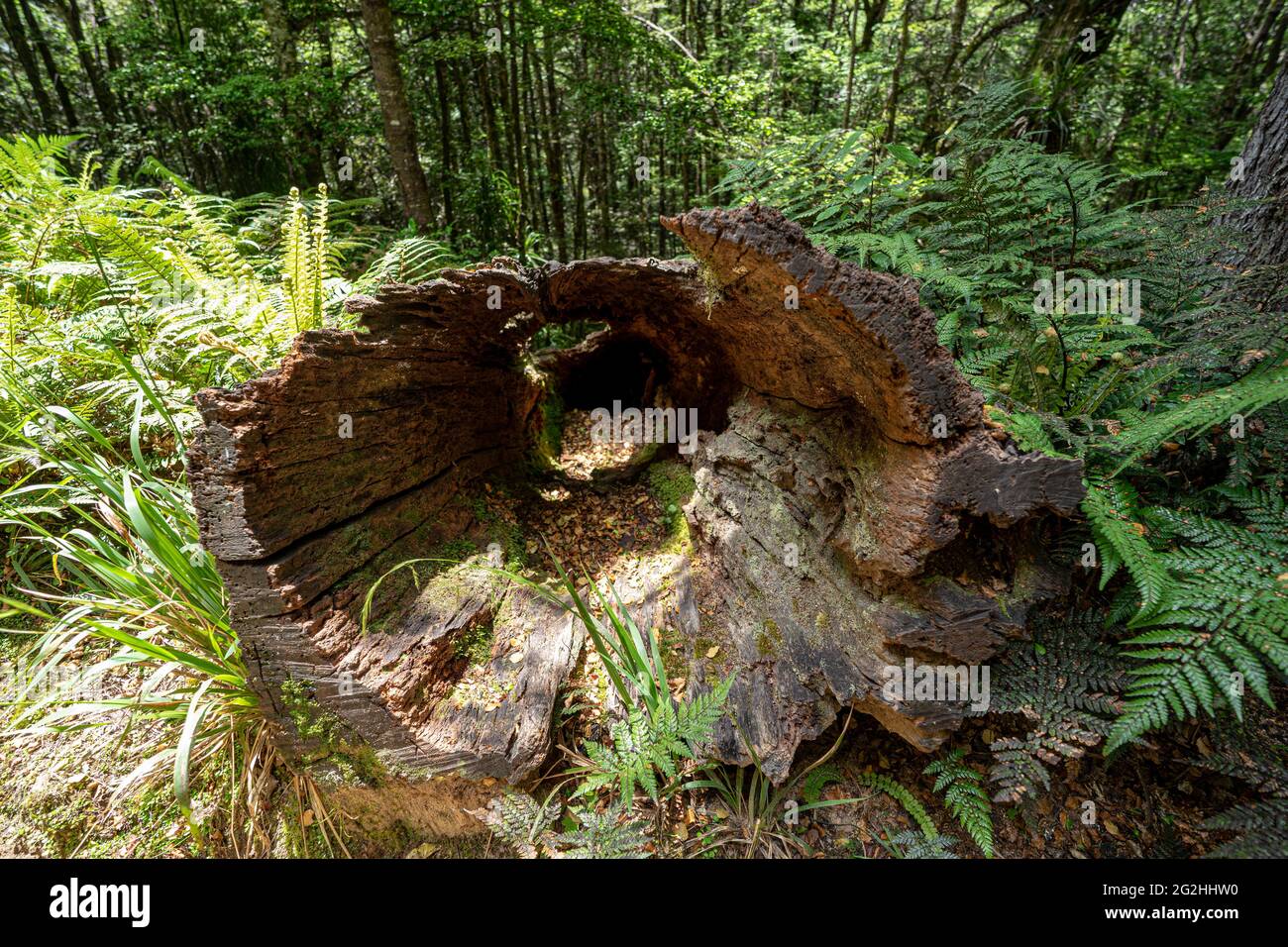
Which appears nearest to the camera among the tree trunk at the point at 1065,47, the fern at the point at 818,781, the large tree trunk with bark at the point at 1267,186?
the fern at the point at 818,781

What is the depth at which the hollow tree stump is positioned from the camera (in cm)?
186

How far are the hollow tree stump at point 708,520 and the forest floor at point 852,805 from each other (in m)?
0.31

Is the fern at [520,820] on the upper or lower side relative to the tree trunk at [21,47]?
lower

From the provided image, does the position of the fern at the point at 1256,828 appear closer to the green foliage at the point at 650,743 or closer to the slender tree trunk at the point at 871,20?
the green foliage at the point at 650,743

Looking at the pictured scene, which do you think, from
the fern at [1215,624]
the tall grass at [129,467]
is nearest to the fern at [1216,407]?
the fern at [1215,624]

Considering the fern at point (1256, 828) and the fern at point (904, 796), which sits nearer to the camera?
the fern at point (1256, 828)

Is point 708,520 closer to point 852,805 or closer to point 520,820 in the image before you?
point 852,805

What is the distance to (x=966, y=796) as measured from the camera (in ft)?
6.36

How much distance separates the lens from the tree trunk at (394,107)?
4594mm

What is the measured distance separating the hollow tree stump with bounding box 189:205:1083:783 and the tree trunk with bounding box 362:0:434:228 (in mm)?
3432

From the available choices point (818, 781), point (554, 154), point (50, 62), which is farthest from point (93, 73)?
point (818, 781)

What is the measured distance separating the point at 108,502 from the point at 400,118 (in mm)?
4277
